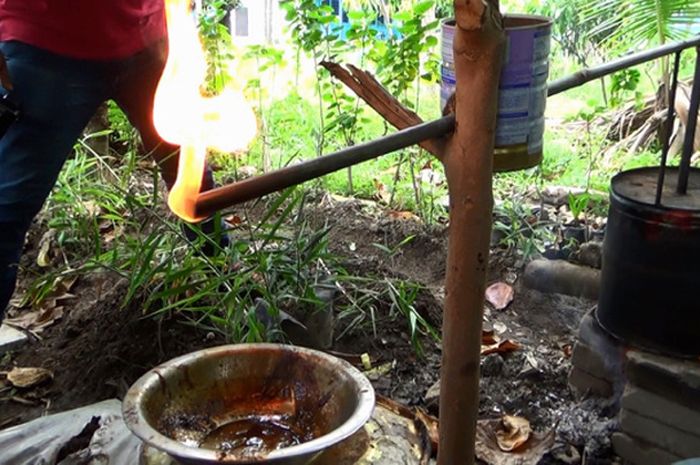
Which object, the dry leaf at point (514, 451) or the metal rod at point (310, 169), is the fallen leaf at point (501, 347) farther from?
the metal rod at point (310, 169)

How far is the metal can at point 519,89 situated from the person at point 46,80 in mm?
1526

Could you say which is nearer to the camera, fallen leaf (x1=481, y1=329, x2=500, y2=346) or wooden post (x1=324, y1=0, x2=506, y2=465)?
wooden post (x1=324, y1=0, x2=506, y2=465)

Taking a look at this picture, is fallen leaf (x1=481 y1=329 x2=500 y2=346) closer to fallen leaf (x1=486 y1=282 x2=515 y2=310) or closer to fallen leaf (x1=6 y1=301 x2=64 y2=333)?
fallen leaf (x1=486 y1=282 x2=515 y2=310)

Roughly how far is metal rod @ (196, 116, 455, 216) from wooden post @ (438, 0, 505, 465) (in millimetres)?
60

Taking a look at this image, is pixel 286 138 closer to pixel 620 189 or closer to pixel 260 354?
pixel 620 189

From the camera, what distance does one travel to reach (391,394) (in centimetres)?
272

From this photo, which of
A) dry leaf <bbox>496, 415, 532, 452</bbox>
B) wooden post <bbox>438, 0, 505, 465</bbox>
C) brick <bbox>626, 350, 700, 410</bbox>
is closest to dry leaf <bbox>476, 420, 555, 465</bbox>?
dry leaf <bbox>496, 415, 532, 452</bbox>

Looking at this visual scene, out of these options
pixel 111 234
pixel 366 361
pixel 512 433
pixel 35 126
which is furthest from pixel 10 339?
pixel 512 433

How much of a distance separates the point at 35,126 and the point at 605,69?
184 cm

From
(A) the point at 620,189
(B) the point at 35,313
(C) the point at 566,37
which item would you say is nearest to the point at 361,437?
(A) the point at 620,189

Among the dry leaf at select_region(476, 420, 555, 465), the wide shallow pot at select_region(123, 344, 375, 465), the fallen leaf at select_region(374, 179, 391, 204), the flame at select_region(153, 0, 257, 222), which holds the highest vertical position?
the flame at select_region(153, 0, 257, 222)

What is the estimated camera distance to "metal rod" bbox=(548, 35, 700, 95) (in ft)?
6.12

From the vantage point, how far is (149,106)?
2.98 metres

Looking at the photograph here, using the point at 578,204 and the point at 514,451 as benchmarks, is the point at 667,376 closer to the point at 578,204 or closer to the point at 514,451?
the point at 514,451
